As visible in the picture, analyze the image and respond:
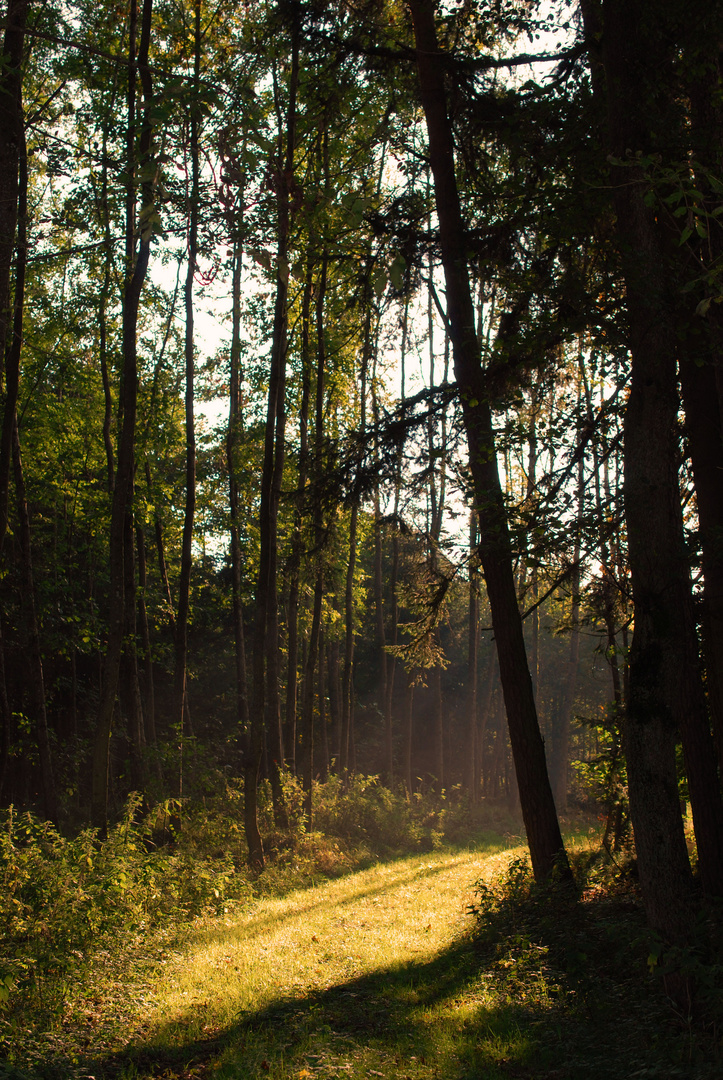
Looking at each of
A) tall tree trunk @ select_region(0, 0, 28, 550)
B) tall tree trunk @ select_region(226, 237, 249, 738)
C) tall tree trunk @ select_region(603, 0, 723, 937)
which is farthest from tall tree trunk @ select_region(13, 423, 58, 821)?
tall tree trunk @ select_region(603, 0, 723, 937)

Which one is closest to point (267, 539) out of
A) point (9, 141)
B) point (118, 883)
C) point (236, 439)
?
point (236, 439)

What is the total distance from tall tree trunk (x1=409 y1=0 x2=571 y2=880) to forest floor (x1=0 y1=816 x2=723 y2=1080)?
846 mm

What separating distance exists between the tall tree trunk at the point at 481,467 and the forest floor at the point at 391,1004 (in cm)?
85

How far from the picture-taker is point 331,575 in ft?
39.0

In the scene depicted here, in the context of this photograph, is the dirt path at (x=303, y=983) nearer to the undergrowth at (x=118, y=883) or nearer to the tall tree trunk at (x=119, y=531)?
the undergrowth at (x=118, y=883)

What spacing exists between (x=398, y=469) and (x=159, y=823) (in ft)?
26.3

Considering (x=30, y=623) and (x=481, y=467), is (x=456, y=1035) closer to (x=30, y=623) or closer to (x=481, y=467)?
(x=481, y=467)

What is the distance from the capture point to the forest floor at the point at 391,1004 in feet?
15.6

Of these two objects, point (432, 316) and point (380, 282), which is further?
point (432, 316)

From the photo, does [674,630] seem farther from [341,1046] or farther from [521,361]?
[341,1046]

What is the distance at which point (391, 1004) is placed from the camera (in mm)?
6117

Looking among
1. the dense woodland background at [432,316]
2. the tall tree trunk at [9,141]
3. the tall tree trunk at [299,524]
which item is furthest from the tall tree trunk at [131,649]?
the tall tree trunk at [9,141]

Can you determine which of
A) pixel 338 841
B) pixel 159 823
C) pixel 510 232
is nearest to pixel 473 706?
pixel 338 841

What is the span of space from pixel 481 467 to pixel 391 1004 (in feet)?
18.2
